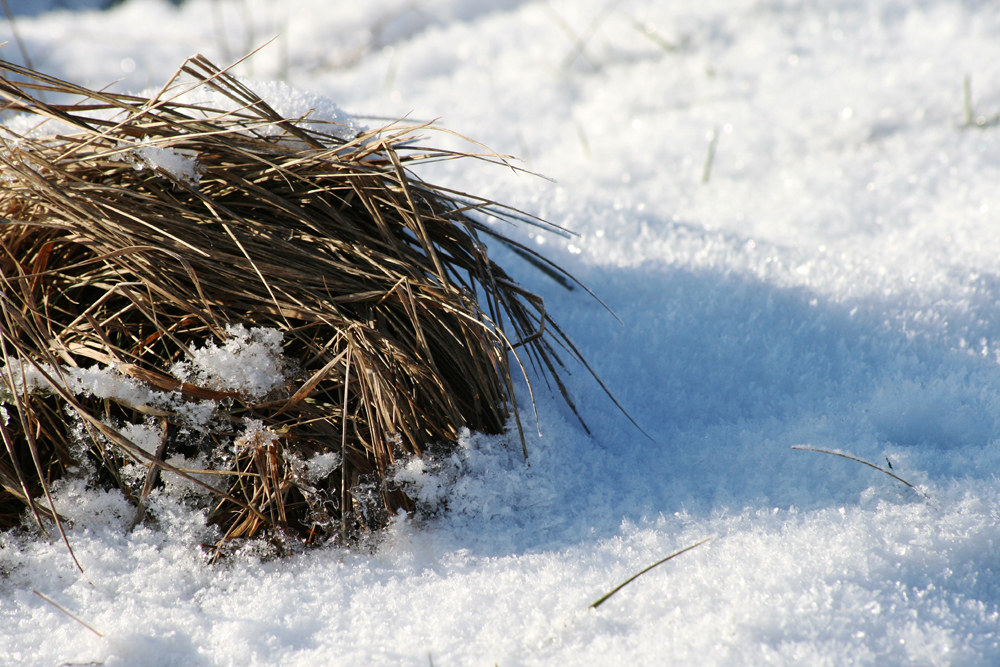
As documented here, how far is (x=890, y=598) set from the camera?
2.77ft

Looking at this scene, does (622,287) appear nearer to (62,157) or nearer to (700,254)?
(700,254)

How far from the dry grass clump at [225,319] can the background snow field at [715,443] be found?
0.25 ft

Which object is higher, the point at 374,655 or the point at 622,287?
the point at 622,287

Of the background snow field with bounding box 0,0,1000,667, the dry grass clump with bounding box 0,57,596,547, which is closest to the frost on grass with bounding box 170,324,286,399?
the dry grass clump with bounding box 0,57,596,547

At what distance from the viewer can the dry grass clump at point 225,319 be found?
3.20ft

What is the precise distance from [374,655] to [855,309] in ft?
3.72

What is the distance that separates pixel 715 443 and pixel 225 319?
840 mm

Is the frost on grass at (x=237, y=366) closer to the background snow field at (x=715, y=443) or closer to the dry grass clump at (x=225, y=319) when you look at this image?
the dry grass clump at (x=225, y=319)

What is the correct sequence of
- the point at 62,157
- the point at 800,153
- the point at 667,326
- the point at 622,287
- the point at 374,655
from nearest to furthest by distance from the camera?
the point at 374,655 → the point at 62,157 → the point at 667,326 → the point at 622,287 → the point at 800,153

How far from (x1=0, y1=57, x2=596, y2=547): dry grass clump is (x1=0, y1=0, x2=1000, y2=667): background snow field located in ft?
0.25

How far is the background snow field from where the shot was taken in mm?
849

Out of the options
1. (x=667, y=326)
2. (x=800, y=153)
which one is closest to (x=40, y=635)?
(x=667, y=326)

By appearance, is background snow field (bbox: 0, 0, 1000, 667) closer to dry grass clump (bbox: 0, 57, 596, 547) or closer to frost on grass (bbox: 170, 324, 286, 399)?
dry grass clump (bbox: 0, 57, 596, 547)

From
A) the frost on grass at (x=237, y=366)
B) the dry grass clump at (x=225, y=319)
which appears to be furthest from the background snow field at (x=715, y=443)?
the frost on grass at (x=237, y=366)
